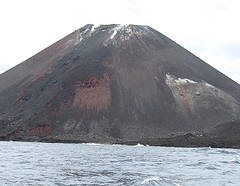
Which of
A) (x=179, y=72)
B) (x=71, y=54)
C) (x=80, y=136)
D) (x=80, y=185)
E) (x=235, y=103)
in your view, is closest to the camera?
(x=80, y=185)

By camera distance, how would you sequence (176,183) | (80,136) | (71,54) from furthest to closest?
(71,54) → (80,136) → (176,183)

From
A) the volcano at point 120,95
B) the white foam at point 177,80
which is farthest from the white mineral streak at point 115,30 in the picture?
the white foam at point 177,80

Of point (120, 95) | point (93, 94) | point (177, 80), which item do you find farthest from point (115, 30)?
point (120, 95)

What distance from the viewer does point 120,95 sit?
119 metres

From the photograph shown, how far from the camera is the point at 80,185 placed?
23.1 meters

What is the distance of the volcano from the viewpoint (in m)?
106

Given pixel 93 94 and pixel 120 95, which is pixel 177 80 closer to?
pixel 120 95

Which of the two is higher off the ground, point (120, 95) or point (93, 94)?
point (93, 94)

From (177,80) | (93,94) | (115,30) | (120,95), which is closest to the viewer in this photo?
(120,95)

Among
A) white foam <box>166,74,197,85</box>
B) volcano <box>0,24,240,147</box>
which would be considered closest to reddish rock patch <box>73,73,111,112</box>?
volcano <box>0,24,240,147</box>

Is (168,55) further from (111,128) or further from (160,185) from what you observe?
(160,185)

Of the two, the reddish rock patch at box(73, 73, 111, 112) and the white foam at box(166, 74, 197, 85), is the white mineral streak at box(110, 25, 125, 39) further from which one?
the white foam at box(166, 74, 197, 85)

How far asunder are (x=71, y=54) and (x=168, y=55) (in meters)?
31.4

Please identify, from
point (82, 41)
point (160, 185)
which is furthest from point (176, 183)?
point (82, 41)
